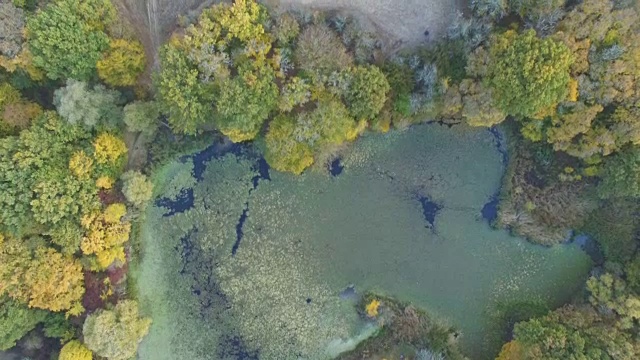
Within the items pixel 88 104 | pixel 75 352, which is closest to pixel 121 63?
pixel 88 104

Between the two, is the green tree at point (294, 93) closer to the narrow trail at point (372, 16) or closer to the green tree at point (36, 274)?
the narrow trail at point (372, 16)

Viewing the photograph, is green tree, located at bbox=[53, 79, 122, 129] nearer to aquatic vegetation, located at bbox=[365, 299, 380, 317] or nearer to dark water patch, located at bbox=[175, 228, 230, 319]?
dark water patch, located at bbox=[175, 228, 230, 319]

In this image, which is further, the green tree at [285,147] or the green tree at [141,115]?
the green tree at [141,115]

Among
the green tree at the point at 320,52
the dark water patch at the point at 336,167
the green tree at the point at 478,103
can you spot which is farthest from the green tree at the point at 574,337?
the green tree at the point at 320,52

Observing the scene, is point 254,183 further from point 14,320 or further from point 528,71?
point 528,71

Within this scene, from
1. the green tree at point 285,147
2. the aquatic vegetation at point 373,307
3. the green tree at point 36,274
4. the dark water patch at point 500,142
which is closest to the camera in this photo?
the green tree at point 36,274

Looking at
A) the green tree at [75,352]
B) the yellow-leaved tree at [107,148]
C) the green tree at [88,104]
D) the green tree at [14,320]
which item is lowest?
the green tree at [75,352]

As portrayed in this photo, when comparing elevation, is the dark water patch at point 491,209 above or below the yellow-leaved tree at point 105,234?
below

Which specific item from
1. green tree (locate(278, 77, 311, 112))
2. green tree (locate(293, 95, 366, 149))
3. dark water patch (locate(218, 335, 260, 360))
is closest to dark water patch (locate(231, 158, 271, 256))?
green tree (locate(293, 95, 366, 149))
